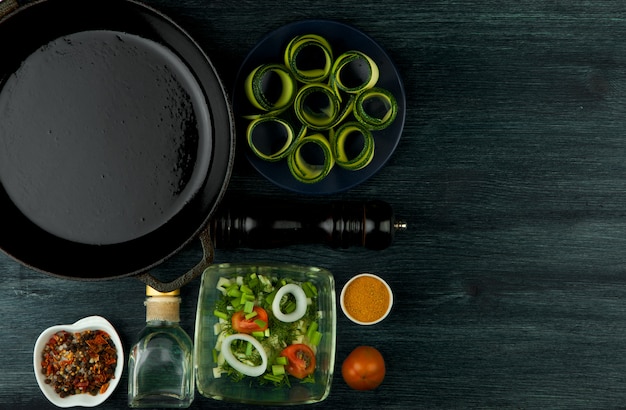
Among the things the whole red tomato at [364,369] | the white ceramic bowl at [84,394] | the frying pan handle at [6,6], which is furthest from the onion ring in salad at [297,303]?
the frying pan handle at [6,6]

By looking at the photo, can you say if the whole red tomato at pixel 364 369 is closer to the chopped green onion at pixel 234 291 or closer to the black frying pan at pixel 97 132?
the chopped green onion at pixel 234 291

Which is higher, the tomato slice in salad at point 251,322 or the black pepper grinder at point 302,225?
the black pepper grinder at point 302,225

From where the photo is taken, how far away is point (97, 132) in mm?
1208

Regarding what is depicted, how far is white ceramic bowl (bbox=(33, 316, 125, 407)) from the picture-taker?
135cm

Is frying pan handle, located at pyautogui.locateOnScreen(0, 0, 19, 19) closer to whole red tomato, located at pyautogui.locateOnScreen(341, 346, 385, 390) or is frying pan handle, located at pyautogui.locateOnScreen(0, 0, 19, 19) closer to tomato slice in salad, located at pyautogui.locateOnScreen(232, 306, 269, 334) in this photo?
tomato slice in salad, located at pyautogui.locateOnScreen(232, 306, 269, 334)

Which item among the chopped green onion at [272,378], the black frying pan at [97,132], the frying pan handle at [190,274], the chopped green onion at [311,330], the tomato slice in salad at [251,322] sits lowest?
the chopped green onion at [272,378]

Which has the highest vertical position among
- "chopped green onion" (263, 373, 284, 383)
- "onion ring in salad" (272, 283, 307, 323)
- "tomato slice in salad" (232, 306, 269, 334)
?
"onion ring in salad" (272, 283, 307, 323)

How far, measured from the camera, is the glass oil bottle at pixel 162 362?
1.32 m

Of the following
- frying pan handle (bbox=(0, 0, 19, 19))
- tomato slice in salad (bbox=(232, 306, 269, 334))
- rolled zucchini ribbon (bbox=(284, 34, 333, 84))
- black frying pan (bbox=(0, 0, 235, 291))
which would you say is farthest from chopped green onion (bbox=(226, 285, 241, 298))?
frying pan handle (bbox=(0, 0, 19, 19))

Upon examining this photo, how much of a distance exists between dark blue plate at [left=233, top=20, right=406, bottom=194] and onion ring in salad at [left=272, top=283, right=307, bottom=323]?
208 millimetres

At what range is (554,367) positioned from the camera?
4.65ft

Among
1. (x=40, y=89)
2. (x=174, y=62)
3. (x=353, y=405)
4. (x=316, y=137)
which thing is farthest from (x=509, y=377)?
(x=40, y=89)

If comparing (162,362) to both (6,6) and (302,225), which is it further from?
(6,6)

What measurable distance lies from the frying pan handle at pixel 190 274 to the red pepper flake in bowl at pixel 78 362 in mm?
256
